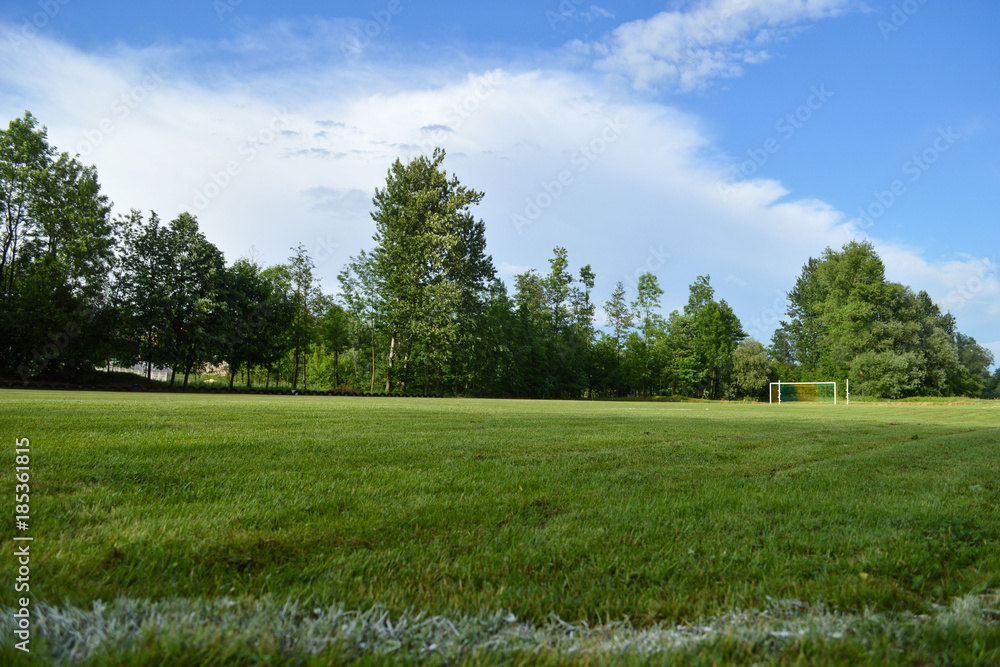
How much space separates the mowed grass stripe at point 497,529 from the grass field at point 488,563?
1 centimetres

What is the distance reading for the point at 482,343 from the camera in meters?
42.9

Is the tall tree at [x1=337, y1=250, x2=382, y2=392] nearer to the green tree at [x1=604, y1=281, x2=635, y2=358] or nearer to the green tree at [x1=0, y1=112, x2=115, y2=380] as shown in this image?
the green tree at [x1=0, y1=112, x2=115, y2=380]

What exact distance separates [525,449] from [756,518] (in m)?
3.16

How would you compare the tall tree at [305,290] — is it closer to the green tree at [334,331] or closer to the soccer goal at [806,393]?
the green tree at [334,331]

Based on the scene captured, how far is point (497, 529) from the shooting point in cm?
274

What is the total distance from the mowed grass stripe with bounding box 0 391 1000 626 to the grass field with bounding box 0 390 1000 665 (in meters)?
0.01

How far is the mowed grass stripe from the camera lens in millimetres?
1990

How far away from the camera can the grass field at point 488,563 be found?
63.0 inches

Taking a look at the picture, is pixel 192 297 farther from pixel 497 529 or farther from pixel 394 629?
pixel 394 629

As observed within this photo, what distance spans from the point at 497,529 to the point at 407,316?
1501 inches

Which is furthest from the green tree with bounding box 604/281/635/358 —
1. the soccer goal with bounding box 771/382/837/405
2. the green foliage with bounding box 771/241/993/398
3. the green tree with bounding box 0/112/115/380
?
the green tree with bounding box 0/112/115/380

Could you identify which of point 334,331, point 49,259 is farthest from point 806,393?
point 49,259

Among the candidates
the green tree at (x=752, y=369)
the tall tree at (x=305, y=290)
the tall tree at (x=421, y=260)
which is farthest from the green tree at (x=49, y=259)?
the green tree at (x=752, y=369)

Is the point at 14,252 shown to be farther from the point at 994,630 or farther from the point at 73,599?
the point at 994,630
